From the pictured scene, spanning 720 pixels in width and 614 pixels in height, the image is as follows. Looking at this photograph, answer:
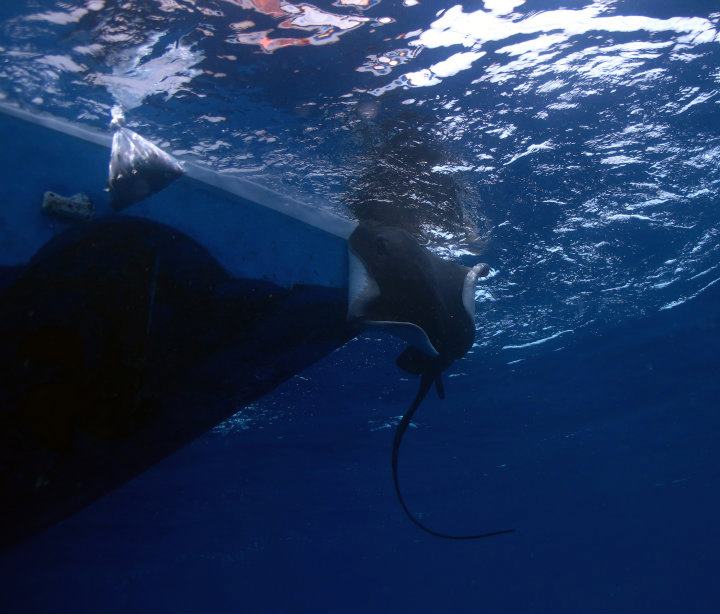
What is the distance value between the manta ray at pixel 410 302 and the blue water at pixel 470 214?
2.21m

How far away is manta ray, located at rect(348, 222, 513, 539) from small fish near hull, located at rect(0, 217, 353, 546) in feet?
1.93

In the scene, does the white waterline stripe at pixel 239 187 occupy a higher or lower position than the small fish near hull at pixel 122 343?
higher

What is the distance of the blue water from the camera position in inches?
233

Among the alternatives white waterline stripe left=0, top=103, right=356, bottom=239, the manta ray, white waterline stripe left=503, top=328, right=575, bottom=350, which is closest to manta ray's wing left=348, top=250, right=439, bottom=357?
the manta ray

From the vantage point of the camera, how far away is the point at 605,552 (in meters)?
67.1

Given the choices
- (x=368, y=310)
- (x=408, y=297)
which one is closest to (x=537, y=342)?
(x=408, y=297)

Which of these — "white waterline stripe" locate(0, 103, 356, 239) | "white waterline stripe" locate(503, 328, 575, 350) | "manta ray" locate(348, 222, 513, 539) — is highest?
"white waterline stripe" locate(0, 103, 356, 239)

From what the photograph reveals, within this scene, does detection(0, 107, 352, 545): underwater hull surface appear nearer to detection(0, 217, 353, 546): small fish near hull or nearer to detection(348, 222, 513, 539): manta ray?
detection(0, 217, 353, 546): small fish near hull

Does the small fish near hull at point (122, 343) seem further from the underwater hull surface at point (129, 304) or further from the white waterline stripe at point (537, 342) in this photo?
the white waterline stripe at point (537, 342)

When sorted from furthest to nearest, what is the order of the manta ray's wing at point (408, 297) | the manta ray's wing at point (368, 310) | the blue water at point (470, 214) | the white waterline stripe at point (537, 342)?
the white waterline stripe at point (537, 342), the blue water at point (470, 214), the manta ray's wing at point (408, 297), the manta ray's wing at point (368, 310)

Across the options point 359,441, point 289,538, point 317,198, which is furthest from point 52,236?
point 289,538

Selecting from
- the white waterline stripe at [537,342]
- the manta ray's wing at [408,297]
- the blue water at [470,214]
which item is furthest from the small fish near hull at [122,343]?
the white waterline stripe at [537,342]

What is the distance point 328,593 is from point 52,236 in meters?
79.9

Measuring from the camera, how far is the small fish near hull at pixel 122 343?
3.98m
